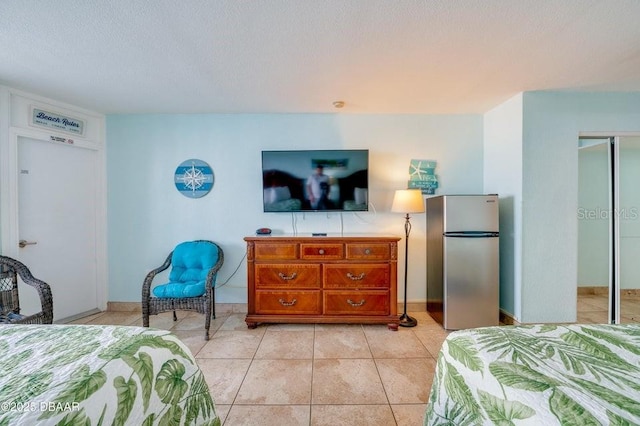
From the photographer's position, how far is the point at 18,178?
100 inches

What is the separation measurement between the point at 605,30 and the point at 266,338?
3502 mm

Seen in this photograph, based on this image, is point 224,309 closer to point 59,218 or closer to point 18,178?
point 59,218

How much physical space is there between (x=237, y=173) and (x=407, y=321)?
2.63 m

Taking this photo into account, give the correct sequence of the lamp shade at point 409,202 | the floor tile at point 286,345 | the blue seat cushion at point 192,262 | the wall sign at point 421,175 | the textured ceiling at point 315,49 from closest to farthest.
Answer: the textured ceiling at point 315,49 → the floor tile at point 286,345 → the lamp shade at point 409,202 → the blue seat cushion at point 192,262 → the wall sign at point 421,175

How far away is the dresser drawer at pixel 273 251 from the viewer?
8.87ft

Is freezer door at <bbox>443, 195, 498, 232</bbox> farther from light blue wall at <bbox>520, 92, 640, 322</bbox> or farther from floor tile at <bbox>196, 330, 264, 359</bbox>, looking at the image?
floor tile at <bbox>196, 330, 264, 359</bbox>

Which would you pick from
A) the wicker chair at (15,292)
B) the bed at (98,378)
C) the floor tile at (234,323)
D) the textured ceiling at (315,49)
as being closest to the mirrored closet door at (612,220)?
the textured ceiling at (315,49)

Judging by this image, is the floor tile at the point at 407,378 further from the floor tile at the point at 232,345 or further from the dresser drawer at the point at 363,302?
the floor tile at the point at 232,345

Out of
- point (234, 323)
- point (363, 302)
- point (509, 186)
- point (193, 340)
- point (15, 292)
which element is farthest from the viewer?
point (234, 323)

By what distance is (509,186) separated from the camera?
2773mm

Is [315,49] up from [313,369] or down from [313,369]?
up

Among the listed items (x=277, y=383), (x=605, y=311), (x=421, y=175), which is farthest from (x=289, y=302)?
(x=605, y=311)

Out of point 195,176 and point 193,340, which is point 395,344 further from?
point 195,176

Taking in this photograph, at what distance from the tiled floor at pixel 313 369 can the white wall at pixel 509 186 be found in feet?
2.87
